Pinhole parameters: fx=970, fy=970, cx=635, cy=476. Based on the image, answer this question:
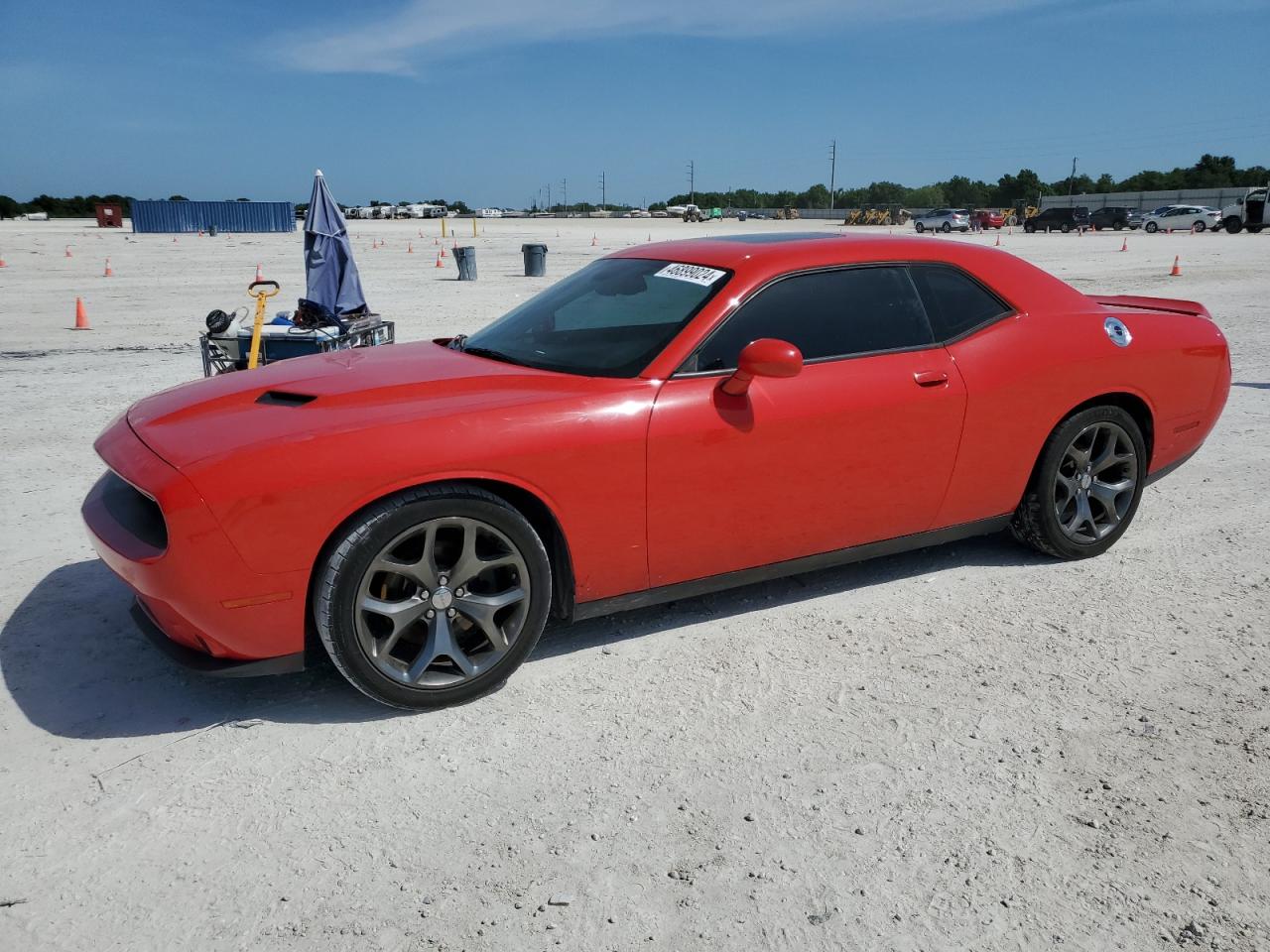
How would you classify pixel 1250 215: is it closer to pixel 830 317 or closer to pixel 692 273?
pixel 830 317

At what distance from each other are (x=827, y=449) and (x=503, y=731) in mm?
1590

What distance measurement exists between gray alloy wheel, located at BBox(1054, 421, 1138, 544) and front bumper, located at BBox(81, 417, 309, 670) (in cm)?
328

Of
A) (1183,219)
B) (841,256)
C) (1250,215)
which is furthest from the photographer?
(1183,219)

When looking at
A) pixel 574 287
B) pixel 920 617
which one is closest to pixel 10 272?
pixel 574 287

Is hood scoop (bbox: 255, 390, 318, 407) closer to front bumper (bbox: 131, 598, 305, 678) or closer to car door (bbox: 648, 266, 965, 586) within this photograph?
front bumper (bbox: 131, 598, 305, 678)

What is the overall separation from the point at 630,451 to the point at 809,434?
2.42 feet

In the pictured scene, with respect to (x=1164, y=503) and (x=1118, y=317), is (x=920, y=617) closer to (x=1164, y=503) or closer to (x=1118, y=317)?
(x=1118, y=317)

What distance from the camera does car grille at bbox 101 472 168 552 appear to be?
A: 3.03 m

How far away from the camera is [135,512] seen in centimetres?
322

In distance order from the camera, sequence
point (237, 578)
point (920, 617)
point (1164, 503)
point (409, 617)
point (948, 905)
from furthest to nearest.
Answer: point (1164, 503) → point (920, 617) → point (409, 617) → point (237, 578) → point (948, 905)

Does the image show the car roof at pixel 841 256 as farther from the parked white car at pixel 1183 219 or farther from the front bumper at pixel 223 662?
the parked white car at pixel 1183 219

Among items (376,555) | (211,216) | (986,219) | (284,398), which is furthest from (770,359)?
(986,219)

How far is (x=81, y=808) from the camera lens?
2.70 m

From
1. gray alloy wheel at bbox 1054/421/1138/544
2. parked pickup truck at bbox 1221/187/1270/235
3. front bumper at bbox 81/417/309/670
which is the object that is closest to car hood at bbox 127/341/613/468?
front bumper at bbox 81/417/309/670
